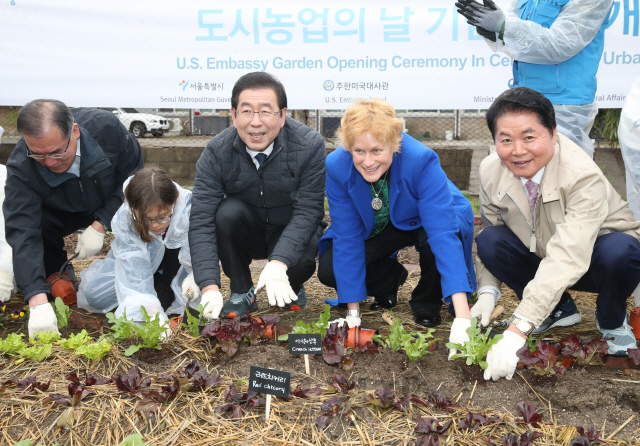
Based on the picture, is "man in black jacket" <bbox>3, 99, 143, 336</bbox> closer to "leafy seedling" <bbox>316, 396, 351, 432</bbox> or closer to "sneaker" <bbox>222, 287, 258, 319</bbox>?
"sneaker" <bbox>222, 287, 258, 319</bbox>

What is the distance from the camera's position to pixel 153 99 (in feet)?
19.1

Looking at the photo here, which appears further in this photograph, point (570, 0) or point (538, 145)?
point (570, 0)

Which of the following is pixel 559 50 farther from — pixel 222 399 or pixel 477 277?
pixel 222 399

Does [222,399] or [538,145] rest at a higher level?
[538,145]

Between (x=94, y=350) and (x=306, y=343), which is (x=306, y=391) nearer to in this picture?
(x=306, y=343)

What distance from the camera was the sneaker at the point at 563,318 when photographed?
2818 millimetres

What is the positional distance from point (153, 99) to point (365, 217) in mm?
3806

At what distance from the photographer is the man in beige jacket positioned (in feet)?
7.17

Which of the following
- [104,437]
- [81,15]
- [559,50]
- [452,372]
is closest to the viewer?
[104,437]

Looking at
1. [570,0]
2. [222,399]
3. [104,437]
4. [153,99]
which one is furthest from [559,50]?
[153,99]

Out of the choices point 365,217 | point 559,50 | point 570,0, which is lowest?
point 365,217

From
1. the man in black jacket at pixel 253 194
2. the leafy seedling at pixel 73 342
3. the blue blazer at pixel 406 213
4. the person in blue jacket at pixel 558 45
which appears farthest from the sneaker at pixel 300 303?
the person in blue jacket at pixel 558 45

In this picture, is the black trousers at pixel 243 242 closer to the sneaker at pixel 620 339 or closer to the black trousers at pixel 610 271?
the black trousers at pixel 610 271

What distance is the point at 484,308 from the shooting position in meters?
2.67
